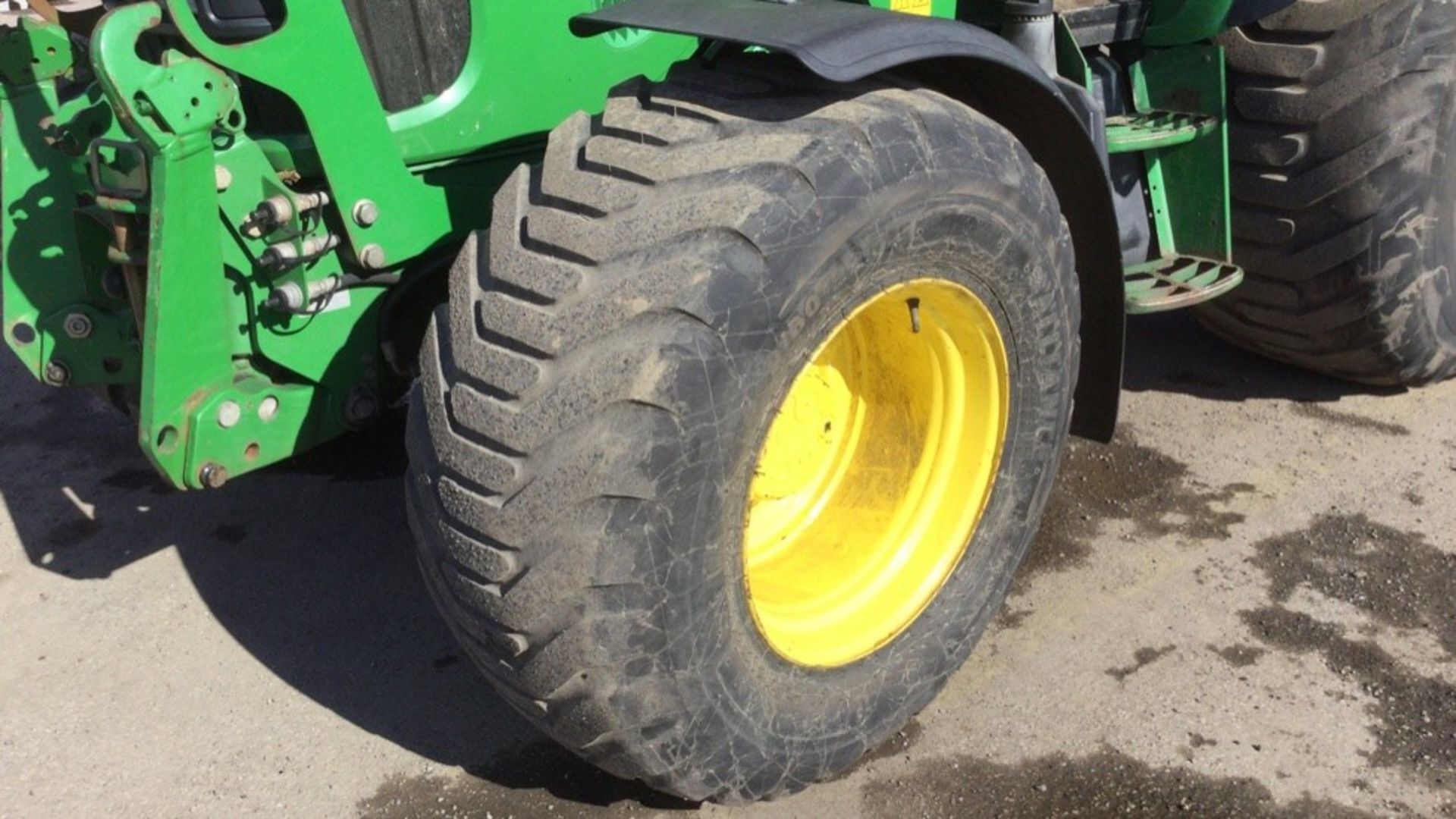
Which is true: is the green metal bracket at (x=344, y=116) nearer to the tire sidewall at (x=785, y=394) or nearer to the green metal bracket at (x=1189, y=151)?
the tire sidewall at (x=785, y=394)

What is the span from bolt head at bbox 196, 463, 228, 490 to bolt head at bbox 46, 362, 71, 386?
65 cm

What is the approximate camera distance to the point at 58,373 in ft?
9.71

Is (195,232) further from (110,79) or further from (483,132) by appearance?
(483,132)

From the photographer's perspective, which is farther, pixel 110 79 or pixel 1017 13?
pixel 1017 13

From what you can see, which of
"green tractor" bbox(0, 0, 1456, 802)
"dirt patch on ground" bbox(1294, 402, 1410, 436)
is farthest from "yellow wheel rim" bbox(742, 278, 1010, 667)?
"dirt patch on ground" bbox(1294, 402, 1410, 436)

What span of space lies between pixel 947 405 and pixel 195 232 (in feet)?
5.01

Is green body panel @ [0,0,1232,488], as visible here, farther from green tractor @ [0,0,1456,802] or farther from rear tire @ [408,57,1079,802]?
rear tire @ [408,57,1079,802]

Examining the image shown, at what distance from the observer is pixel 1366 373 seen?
4113 mm

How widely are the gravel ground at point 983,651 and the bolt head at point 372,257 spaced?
1.06 m

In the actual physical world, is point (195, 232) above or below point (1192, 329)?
above

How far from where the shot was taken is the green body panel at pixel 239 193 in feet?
7.64

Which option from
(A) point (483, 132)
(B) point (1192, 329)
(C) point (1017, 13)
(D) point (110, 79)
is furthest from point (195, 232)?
(B) point (1192, 329)

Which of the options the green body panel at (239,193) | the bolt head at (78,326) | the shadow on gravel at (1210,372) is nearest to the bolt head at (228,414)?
the green body panel at (239,193)

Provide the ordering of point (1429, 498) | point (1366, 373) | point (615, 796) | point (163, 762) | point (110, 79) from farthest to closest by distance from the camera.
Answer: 1. point (1366, 373)
2. point (1429, 498)
3. point (163, 762)
4. point (615, 796)
5. point (110, 79)
